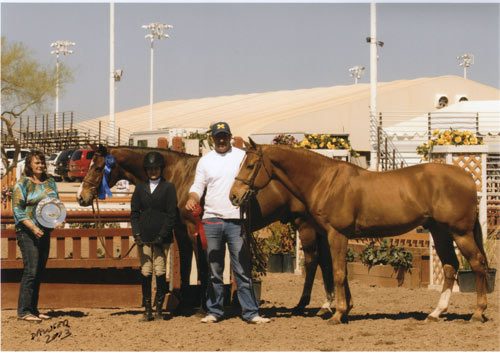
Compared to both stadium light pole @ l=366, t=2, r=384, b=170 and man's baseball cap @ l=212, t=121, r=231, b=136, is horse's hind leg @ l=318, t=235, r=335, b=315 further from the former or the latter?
stadium light pole @ l=366, t=2, r=384, b=170

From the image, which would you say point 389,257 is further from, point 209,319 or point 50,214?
point 50,214

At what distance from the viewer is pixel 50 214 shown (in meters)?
7.84

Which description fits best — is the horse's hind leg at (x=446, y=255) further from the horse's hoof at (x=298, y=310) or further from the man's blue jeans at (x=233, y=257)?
the man's blue jeans at (x=233, y=257)

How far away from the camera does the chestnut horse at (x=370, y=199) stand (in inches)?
304

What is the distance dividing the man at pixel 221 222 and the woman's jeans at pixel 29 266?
5.53 feet

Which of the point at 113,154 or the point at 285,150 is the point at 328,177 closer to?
the point at 285,150

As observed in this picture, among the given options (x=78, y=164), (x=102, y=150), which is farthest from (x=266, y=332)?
(x=78, y=164)

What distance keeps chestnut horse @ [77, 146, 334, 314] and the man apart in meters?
0.48

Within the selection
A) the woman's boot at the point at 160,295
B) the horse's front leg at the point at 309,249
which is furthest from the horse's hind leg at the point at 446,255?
the woman's boot at the point at 160,295

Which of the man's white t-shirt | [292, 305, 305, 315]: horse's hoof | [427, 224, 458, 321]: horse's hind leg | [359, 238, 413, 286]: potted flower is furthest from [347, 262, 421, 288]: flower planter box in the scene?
the man's white t-shirt

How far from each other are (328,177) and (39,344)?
3.21 metres

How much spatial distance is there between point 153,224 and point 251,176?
3.78 feet

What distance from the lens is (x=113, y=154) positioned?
8531 mm

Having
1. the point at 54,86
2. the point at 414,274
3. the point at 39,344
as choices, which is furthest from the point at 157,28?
the point at 39,344
